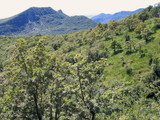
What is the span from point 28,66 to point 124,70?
153 feet

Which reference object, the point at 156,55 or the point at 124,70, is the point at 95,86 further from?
the point at 156,55

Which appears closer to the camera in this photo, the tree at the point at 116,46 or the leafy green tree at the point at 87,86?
the leafy green tree at the point at 87,86

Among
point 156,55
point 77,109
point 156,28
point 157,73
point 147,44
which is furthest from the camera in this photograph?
point 156,28

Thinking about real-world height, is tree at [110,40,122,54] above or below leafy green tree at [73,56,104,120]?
below

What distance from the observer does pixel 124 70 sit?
55.4 metres

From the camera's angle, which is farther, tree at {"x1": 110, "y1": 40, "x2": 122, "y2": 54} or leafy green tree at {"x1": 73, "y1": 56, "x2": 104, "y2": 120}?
tree at {"x1": 110, "y1": 40, "x2": 122, "y2": 54}

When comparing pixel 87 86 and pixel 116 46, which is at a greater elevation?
pixel 87 86

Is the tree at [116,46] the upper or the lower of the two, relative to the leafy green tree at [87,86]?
lower

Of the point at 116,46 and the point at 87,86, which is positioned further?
the point at 116,46

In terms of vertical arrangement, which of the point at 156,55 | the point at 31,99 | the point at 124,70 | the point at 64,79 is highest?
the point at 64,79

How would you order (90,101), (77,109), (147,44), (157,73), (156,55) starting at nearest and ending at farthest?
1. (90,101)
2. (77,109)
3. (157,73)
4. (156,55)
5. (147,44)

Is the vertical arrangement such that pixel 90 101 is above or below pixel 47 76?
below

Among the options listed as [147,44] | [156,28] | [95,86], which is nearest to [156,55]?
[147,44]

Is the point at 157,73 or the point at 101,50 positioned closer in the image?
the point at 157,73
